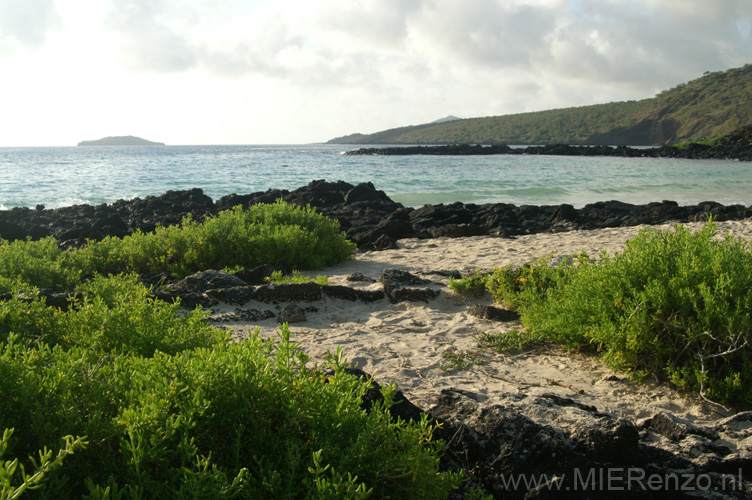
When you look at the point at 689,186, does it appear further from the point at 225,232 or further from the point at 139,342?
the point at 139,342

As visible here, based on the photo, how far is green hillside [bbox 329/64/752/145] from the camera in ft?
250

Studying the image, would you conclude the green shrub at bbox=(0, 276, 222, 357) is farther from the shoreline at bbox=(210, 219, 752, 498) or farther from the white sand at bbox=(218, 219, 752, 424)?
the white sand at bbox=(218, 219, 752, 424)

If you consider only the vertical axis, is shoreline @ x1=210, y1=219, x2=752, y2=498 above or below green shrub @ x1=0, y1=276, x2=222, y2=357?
below

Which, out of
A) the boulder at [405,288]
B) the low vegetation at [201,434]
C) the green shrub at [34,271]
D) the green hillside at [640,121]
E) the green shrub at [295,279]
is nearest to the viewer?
the low vegetation at [201,434]

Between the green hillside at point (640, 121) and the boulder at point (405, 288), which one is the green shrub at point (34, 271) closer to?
the boulder at point (405, 288)

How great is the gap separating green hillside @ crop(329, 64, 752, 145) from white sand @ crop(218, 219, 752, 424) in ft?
258

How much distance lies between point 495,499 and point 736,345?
2297 millimetres

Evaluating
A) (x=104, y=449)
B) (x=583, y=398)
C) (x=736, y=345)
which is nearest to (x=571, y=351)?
(x=583, y=398)

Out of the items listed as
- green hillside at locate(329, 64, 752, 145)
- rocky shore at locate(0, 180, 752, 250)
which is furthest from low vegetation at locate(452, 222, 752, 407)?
green hillside at locate(329, 64, 752, 145)

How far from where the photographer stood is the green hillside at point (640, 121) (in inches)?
2997

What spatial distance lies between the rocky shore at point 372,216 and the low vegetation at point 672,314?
6408 millimetres

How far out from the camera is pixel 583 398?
11.8 feet

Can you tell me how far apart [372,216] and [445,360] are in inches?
438

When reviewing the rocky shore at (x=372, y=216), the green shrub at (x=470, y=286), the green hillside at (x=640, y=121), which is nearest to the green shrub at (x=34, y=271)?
the rocky shore at (x=372, y=216)
